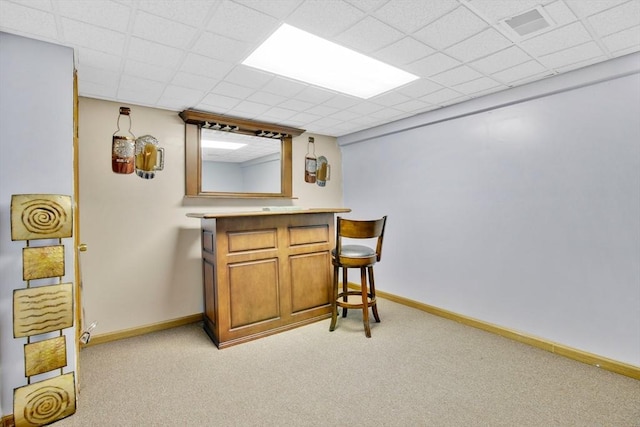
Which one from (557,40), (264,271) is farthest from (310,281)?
(557,40)

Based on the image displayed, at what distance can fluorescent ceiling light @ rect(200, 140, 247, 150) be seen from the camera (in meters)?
3.97

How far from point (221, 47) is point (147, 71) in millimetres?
851

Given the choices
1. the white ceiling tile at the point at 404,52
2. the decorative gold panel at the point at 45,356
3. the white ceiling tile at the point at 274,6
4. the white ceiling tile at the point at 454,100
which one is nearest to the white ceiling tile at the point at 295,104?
the white ceiling tile at the point at 404,52

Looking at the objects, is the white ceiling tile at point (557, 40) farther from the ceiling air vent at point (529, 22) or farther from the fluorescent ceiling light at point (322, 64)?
the fluorescent ceiling light at point (322, 64)

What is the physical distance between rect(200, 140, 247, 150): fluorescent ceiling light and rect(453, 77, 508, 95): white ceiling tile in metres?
2.82

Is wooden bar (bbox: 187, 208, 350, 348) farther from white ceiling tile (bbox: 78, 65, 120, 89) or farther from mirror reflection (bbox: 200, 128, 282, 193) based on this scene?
white ceiling tile (bbox: 78, 65, 120, 89)

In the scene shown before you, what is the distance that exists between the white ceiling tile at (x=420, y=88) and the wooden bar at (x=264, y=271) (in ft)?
5.32

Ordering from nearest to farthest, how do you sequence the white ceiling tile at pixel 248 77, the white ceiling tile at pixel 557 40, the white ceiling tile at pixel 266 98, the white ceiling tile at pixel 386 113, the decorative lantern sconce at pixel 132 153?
the white ceiling tile at pixel 557 40, the white ceiling tile at pixel 248 77, the white ceiling tile at pixel 266 98, the decorative lantern sconce at pixel 132 153, the white ceiling tile at pixel 386 113

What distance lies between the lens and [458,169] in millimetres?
3852

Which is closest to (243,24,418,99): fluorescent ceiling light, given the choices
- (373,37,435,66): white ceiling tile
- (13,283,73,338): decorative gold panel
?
(373,37,435,66): white ceiling tile

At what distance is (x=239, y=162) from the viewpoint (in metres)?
4.30

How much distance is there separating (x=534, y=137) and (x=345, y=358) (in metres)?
2.93

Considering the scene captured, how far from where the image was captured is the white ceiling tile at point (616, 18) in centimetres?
193

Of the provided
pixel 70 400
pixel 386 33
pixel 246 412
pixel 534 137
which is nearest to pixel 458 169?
pixel 534 137
